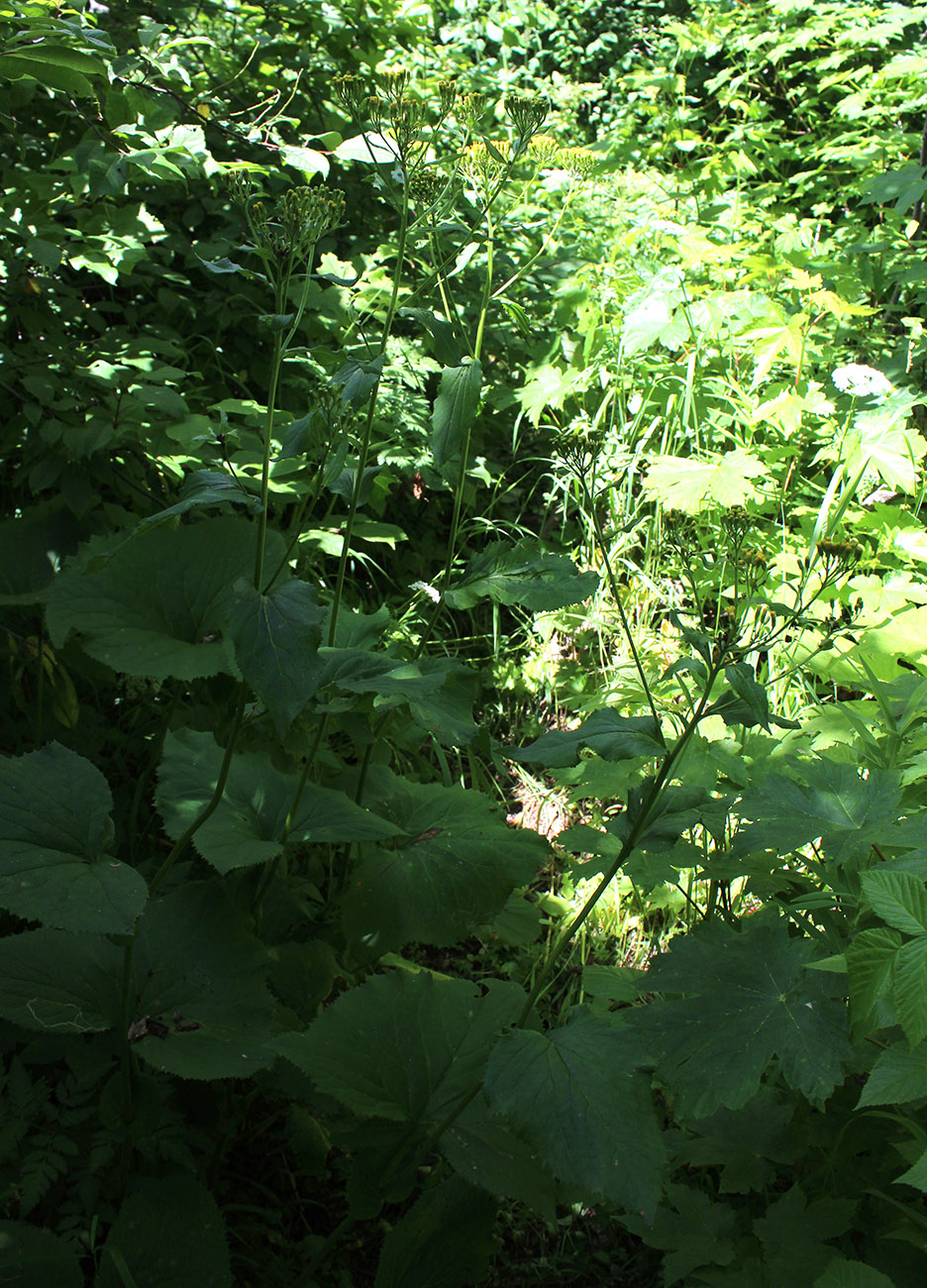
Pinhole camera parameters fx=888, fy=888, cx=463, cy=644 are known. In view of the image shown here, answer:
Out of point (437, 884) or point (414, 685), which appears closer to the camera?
point (414, 685)


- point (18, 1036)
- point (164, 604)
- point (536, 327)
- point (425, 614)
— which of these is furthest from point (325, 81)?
point (18, 1036)

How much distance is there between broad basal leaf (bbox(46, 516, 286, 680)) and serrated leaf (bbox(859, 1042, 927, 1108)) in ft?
3.50

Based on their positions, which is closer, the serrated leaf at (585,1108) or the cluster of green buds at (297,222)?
the serrated leaf at (585,1108)

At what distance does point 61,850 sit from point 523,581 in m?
0.88

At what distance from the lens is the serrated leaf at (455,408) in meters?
1.40

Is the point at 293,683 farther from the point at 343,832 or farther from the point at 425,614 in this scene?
the point at 425,614

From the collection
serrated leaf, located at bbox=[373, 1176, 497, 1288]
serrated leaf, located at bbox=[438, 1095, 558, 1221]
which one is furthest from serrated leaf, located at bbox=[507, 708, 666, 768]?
serrated leaf, located at bbox=[373, 1176, 497, 1288]

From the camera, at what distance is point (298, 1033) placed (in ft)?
4.08

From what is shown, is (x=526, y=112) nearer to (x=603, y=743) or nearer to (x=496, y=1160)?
(x=603, y=743)

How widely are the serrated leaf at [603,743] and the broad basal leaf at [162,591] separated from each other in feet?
1.80

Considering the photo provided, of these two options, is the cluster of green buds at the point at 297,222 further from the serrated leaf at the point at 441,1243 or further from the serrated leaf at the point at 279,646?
the serrated leaf at the point at 441,1243

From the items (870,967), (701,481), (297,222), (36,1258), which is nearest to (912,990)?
(870,967)

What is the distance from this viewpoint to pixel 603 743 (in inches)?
48.1

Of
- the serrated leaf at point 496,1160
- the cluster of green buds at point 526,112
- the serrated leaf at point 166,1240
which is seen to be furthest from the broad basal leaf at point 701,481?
the serrated leaf at point 166,1240
